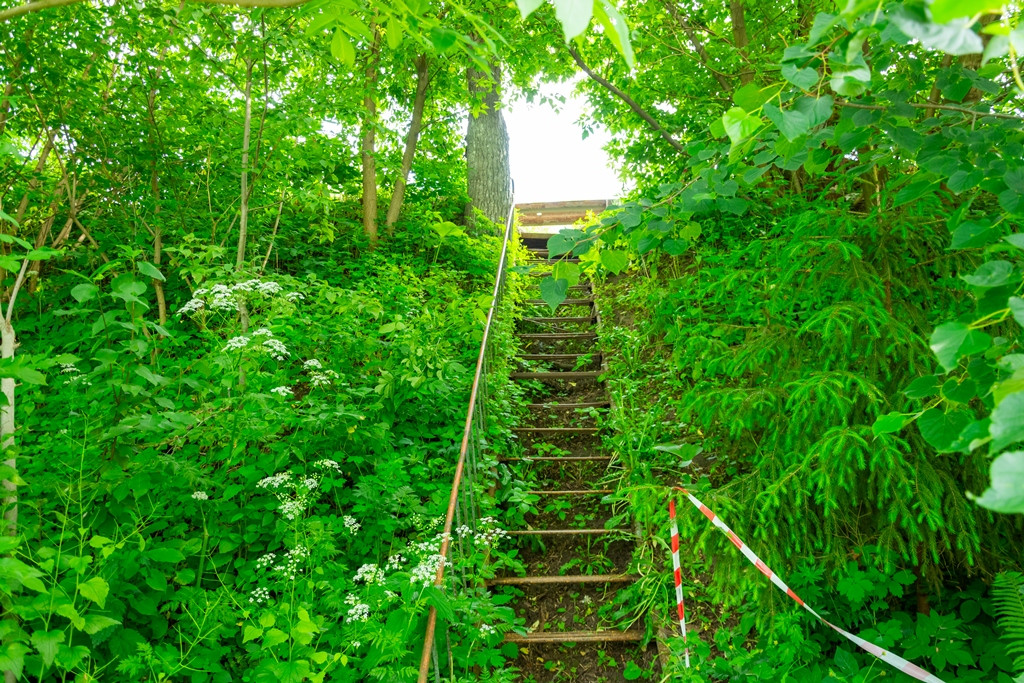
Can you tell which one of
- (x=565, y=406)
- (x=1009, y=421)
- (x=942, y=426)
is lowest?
(x=565, y=406)

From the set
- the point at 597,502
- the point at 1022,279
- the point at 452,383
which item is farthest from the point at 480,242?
the point at 1022,279

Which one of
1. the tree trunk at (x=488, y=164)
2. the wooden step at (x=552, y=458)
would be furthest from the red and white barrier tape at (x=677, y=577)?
the tree trunk at (x=488, y=164)

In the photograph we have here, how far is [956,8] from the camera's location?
1.72 feet

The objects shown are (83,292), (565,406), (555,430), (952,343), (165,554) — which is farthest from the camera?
(565,406)

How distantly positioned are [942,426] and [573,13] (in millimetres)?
1162

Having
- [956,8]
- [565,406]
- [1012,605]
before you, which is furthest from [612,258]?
[565,406]

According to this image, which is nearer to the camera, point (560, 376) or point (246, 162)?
point (246, 162)

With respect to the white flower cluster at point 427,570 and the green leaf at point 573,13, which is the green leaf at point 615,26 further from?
the white flower cluster at point 427,570

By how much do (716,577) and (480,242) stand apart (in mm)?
6367

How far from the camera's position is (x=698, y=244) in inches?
265

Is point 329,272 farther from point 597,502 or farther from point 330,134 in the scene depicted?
point 597,502

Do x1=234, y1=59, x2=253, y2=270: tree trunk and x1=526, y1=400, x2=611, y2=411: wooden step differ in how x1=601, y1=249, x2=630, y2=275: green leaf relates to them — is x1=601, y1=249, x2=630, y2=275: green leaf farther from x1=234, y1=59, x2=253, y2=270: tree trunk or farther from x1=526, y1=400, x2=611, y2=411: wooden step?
x1=526, y1=400, x2=611, y2=411: wooden step

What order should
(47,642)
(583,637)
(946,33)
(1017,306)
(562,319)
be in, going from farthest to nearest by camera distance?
(562,319) < (583,637) < (47,642) < (1017,306) < (946,33)

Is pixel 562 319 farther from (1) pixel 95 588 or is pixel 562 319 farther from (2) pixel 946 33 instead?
(2) pixel 946 33
